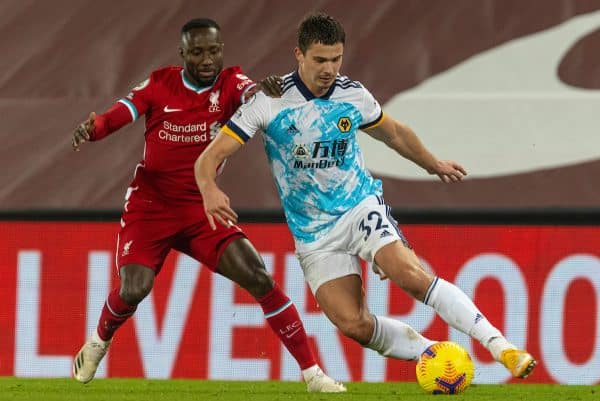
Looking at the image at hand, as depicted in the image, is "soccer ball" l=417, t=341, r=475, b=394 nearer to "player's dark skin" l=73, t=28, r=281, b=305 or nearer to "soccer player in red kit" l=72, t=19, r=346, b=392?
"soccer player in red kit" l=72, t=19, r=346, b=392

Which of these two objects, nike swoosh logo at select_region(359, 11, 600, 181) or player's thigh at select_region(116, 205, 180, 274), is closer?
player's thigh at select_region(116, 205, 180, 274)

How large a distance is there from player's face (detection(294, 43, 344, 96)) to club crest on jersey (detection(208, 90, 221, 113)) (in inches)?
29.2

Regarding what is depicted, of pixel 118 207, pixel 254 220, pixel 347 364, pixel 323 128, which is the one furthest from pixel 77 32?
pixel 323 128

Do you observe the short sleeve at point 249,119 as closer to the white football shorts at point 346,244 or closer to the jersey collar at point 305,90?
the jersey collar at point 305,90

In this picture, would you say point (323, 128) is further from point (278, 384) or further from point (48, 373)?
point (48, 373)

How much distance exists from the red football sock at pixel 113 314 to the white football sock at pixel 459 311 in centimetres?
176

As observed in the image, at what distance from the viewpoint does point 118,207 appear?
8945 millimetres

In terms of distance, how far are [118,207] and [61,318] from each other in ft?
2.65

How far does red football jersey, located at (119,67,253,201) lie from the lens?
23.6 ft

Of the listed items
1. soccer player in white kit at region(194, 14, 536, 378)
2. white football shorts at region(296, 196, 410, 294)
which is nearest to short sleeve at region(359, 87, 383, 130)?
soccer player in white kit at region(194, 14, 536, 378)

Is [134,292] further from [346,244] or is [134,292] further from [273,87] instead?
[273,87]

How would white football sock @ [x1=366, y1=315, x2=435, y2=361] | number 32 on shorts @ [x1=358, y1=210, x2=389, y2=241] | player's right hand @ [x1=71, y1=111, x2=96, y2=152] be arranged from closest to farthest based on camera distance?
number 32 on shorts @ [x1=358, y1=210, x2=389, y2=241]
white football sock @ [x1=366, y1=315, x2=435, y2=361]
player's right hand @ [x1=71, y1=111, x2=96, y2=152]

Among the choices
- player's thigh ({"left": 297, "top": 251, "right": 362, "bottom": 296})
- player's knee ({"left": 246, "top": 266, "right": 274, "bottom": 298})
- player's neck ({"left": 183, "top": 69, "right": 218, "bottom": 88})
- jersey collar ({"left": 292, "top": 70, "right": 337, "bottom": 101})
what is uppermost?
player's neck ({"left": 183, "top": 69, "right": 218, "bottom": 88})

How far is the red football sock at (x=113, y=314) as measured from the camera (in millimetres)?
7285
